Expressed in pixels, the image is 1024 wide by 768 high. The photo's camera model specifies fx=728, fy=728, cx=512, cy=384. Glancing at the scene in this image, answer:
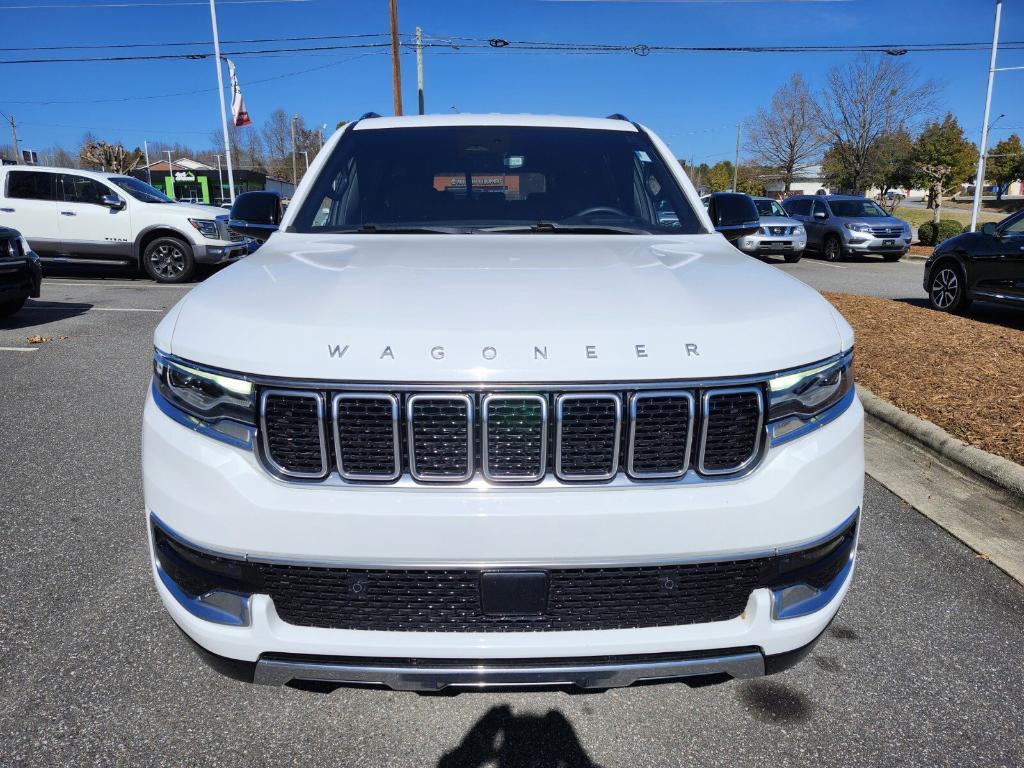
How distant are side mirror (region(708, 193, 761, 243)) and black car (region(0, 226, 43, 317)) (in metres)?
8.56

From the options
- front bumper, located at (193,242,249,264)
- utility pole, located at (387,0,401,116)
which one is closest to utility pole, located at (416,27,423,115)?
utility pole, located at (387,0,401,116)

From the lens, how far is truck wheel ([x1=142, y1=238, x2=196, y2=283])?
42.4ft

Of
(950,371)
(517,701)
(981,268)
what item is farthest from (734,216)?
(981,268)

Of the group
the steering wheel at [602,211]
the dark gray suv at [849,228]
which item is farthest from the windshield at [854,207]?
the steering wheel at [602,211]

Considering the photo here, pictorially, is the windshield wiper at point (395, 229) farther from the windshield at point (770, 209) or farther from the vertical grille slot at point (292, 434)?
the windshield at point (770, 209)

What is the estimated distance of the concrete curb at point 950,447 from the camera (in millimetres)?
3881

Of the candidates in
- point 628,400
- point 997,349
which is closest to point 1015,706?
point 628,400

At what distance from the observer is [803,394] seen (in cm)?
191

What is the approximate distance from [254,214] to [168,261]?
11.0 metres

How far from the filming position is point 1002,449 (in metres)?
4.20

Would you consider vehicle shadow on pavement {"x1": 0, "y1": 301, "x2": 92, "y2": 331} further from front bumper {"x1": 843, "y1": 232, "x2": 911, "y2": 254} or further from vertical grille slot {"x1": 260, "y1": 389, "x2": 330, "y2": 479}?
front bumper {"x1": 843, "y1": 232, "x2": 911, "y2": 254}

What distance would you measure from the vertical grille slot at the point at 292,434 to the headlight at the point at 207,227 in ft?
40.7

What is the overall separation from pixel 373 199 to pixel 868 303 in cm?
814

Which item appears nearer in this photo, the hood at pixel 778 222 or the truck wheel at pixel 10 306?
the truck wheel at pixel 10 306
